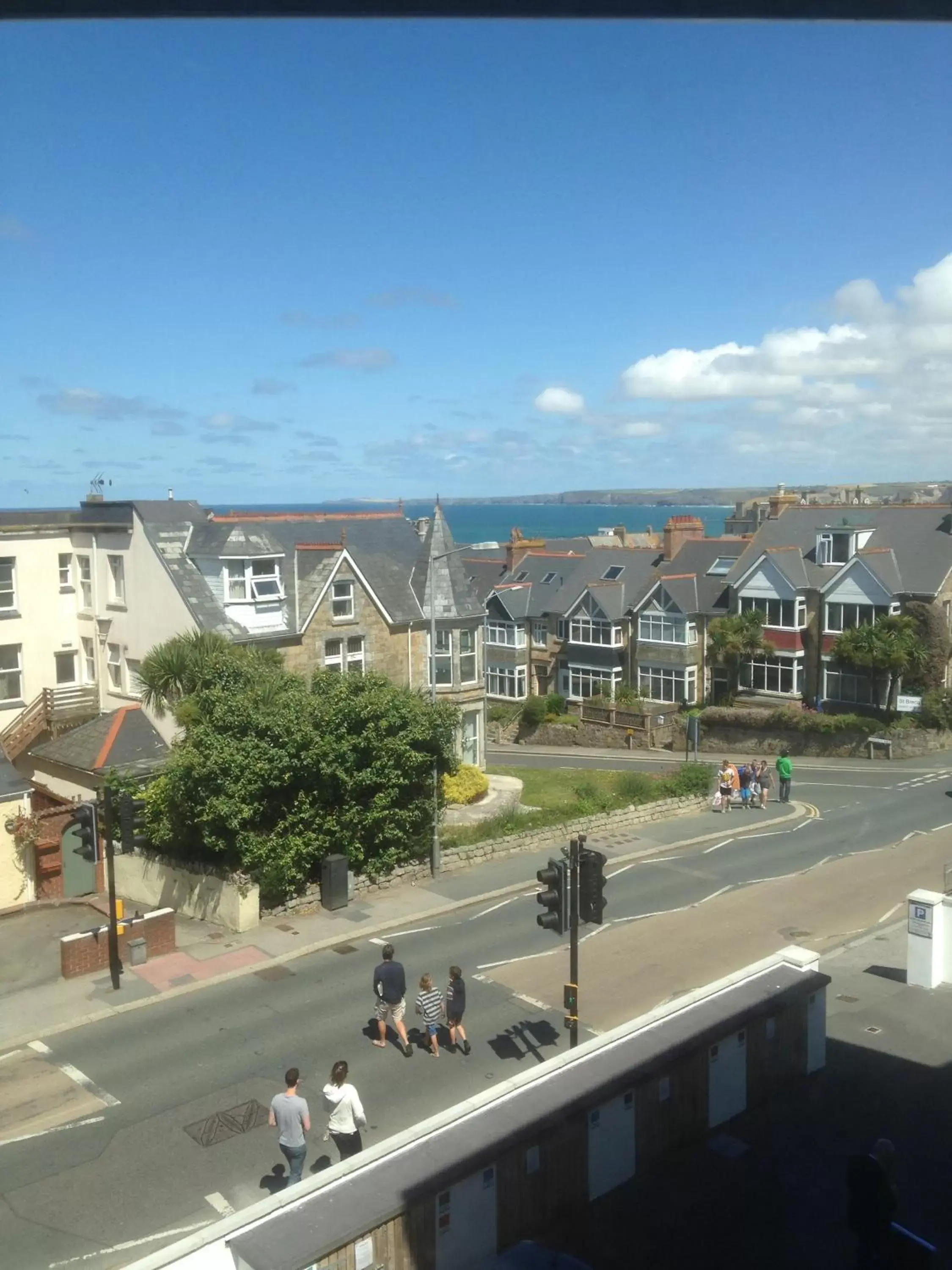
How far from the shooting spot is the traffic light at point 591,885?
14570 millimetres

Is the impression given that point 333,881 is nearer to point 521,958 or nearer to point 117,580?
point 521,958

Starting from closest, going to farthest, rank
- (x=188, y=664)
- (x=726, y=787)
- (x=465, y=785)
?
1. (x=188, y=664)
2. (x=465, y=785)
3. (x=726, y=787)

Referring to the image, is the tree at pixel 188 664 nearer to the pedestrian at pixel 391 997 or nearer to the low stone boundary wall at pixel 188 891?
the low stone boundary wall at pixel 188 891

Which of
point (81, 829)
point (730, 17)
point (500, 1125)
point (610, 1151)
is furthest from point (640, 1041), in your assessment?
point (81, 829)

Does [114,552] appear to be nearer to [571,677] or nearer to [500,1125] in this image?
[500,1125]

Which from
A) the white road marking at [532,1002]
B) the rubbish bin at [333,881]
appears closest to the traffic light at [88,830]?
the rubbish bin at [333,881]

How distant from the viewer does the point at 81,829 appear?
19203 mm

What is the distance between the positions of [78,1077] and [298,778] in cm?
835

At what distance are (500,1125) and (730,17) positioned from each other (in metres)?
8.63

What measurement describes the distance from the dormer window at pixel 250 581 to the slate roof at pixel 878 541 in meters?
28.8

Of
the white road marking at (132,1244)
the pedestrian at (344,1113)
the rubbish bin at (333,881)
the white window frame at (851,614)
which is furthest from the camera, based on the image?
the white window frame at (851,614)

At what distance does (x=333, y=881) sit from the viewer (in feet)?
74.7

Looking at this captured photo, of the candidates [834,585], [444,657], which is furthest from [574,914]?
[834,585]

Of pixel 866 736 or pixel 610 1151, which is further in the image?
pixel 866 736
